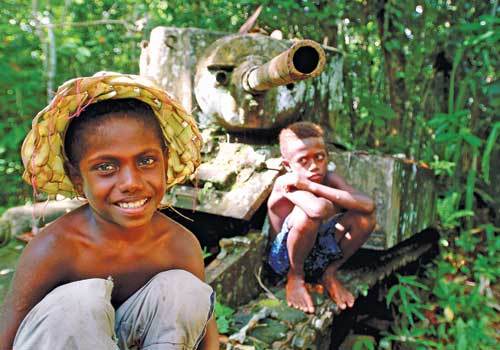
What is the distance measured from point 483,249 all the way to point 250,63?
2.51 metres

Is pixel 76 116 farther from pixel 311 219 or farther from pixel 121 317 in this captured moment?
pixel 311 219

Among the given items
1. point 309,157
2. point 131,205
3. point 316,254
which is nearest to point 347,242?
point 316,254

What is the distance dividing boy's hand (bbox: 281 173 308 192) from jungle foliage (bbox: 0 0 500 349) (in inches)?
42.1

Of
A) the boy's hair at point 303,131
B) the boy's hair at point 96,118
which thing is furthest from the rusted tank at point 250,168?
the boy's hair at point 96,118

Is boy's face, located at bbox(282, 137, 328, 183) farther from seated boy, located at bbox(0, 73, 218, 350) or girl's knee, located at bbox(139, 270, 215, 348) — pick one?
girl's knee, located at bbox(139, 270, 215, 348)

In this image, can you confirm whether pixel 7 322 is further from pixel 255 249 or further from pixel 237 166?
pixel 237 166

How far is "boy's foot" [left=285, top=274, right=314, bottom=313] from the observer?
8.54 feet

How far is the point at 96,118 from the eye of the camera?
141cm

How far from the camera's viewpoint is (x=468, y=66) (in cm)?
476

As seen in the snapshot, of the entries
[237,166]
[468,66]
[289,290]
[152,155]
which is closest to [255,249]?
[289,290]

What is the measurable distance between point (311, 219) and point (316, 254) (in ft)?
1.17

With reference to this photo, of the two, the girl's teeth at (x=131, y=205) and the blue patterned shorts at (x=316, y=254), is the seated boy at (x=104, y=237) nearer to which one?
the girl's teeth at (x=131, y=205)

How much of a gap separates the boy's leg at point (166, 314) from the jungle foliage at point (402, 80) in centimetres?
196

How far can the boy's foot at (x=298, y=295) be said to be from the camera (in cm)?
260
